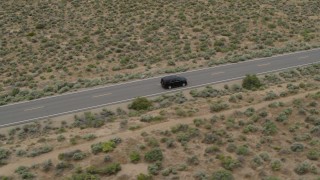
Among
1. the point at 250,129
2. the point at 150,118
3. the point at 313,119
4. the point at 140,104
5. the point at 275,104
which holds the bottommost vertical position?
the point at 313,119

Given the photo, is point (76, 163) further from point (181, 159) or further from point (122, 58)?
point (122, 58)

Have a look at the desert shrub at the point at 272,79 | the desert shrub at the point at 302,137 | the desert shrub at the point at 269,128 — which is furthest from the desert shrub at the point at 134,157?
the desert shrub at the point at 272,79

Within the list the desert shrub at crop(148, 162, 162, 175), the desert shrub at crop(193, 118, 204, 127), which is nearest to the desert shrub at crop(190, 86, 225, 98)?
the desert shrub at crop(193, 118, 204, 127)

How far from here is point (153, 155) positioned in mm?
31562

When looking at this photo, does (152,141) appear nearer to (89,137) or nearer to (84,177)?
(89,137)

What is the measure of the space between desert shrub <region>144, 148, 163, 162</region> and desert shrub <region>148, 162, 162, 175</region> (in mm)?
614

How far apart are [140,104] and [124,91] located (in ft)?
20.1

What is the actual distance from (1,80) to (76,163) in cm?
2738

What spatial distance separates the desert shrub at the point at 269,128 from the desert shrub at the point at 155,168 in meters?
9.86

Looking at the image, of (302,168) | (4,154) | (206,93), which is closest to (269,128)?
(302,168)

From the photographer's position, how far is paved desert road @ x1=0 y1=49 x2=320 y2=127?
43.4 meters

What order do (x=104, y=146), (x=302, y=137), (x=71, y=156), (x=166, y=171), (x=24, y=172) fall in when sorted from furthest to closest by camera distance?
(x=302, y=137), (x=104, y=146), (x=71, y=156), (x=24, y=172), (x=166, y=171)

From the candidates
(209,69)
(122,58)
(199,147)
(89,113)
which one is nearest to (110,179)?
(199,147)

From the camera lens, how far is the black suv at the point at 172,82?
155 ft
